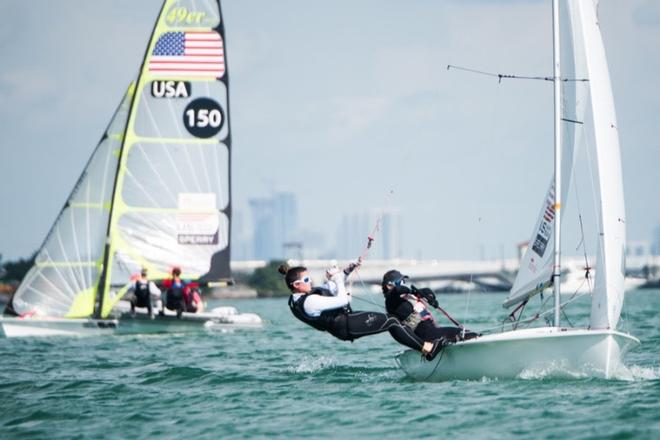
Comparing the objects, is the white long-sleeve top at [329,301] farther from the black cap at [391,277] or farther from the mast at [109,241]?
the mast at [109,241]

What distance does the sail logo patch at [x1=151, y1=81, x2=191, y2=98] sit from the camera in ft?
95.1

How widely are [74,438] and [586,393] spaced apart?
510 centimetres

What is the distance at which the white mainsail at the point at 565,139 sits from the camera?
15.1 metres

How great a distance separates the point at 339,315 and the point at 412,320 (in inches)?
34.2

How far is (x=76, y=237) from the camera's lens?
2780 centimetres

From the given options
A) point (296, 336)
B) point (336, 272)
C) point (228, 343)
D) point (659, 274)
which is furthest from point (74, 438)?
point (659, 274)

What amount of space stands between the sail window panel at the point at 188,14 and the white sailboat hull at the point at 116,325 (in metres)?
6.88

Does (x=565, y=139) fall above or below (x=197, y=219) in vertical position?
above

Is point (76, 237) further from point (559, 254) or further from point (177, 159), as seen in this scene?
point (559, 254)

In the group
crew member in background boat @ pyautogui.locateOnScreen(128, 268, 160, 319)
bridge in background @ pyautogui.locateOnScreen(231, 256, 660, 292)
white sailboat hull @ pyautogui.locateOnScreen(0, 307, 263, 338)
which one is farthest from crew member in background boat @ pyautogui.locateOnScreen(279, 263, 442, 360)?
bridge in background @ pyautogui.locateOnScreen(231, 256, 660, 292)

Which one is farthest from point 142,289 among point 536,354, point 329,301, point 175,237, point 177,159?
point 536,354

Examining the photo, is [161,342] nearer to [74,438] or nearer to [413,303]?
[413,303]

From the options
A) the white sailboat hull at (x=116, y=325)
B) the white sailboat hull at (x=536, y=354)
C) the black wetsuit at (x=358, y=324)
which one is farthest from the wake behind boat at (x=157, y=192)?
the white sailboat hull at (x=536, y=354)

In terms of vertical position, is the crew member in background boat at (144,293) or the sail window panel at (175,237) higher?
the sail window panel at (175,237)
